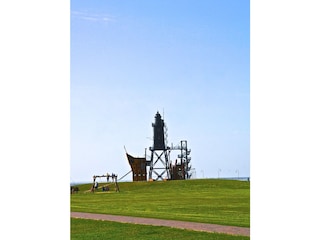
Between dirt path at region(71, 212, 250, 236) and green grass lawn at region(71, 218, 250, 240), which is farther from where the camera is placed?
dirt path at region(71, 212, 250, 236)

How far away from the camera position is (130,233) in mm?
4461

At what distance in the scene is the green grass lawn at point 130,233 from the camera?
4.13m

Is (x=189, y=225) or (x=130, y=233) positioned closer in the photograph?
(x=130, y=233)

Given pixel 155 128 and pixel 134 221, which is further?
pixel 155 128

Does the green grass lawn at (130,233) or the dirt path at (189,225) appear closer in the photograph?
the green grass lawn at (130,233)

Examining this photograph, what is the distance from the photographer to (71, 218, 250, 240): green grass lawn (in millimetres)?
4131
